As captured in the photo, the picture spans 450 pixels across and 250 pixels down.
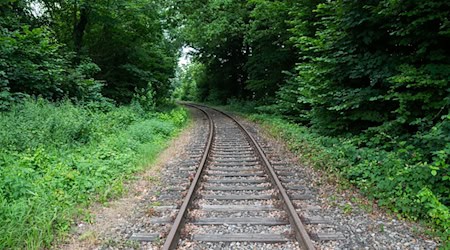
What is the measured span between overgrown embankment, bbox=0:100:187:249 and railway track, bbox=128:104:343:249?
128 centimetres

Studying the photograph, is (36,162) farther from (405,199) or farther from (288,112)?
(288,112)

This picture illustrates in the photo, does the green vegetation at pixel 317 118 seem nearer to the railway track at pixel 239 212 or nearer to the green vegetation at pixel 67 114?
the green vegetation at pixel 67 114

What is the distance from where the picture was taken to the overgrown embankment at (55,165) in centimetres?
394

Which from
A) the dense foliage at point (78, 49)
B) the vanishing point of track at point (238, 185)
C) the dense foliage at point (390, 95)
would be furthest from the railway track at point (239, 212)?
the dense foliage at point (78, 49)

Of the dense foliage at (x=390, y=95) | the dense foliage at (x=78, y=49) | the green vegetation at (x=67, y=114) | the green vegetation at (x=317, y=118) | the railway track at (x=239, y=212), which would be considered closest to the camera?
the railway track at (x=239, y=212)

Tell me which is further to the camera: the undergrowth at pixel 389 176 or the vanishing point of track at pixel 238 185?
the undergrowth at pixel 389 176

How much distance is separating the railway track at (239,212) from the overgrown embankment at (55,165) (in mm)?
1282

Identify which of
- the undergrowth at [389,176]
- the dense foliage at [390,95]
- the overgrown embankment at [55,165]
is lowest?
the overgrown embankment at [55,165]

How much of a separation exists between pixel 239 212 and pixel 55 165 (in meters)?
3.62

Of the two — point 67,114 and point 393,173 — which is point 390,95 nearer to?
point 393,173

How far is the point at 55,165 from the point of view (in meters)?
5.91

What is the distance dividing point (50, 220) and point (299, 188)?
4121 millimetres

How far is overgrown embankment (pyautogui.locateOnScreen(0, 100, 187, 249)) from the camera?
3939 millimetres

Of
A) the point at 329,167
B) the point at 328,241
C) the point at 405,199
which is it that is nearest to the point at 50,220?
the point at 328,241
